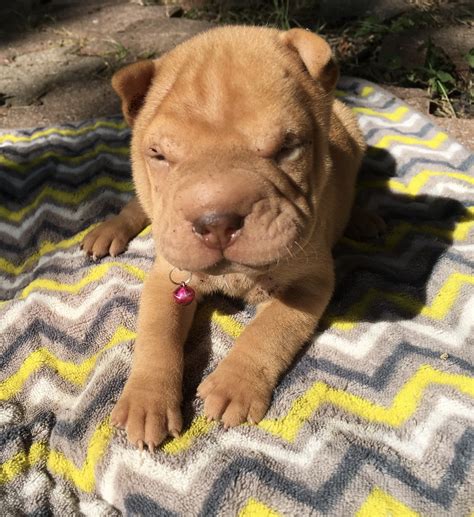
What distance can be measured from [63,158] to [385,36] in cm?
333

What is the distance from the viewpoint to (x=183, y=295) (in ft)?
7.25

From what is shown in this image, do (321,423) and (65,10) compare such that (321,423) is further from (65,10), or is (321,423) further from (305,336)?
(65,10)

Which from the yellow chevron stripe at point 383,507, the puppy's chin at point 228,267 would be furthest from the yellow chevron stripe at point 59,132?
the yellow chevron stripe at point 383,507

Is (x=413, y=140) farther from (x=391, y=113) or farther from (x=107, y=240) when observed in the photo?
(x=107, y=240)

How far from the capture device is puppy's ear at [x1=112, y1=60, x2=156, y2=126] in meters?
2.07

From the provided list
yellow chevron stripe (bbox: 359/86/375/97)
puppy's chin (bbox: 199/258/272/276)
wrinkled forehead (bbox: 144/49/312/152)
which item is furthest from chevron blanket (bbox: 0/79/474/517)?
yellow chevron stripe (bbox: 359/86/375/97)

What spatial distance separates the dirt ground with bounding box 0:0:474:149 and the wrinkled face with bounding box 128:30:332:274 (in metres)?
2.64

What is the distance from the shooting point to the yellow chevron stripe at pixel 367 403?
198 cm

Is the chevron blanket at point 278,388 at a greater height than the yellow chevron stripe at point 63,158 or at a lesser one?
greater

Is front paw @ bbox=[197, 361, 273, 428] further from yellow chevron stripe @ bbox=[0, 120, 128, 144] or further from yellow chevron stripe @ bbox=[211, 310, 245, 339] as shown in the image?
yellow chevron stripe @ bbox=[0, 120, 128, 144]

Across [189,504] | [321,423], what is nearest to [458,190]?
[321,423]

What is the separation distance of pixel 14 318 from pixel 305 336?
1330 mm

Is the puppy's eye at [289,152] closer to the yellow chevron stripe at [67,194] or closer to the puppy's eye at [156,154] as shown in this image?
the puppy's eye at [156,154]

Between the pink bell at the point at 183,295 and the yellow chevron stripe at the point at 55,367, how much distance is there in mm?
279
